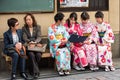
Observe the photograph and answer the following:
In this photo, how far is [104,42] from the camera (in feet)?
27.0

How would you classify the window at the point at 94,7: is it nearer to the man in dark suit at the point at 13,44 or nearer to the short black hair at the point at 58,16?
the short black hair at the point at 58,16

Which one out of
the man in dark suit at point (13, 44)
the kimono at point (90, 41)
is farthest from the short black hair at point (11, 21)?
the kimono at point (90, 41)

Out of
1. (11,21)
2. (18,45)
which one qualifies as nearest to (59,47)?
(18,45)

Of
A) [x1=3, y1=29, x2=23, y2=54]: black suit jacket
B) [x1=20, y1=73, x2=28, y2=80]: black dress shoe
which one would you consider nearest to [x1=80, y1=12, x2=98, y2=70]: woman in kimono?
[x1=20, y1=73, x2=28, y2=80]: black dress shoe

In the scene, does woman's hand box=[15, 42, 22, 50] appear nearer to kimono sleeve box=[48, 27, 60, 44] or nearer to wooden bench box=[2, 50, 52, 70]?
wooden bench box=[2, 50, 52, 70]

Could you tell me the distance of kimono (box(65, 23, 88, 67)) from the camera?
26.0ft

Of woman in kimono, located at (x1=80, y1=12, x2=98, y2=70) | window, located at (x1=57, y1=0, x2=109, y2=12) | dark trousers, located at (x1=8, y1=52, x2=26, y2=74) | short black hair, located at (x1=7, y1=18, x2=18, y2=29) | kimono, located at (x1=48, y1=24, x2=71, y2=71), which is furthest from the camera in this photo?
window, located at (x1=57, y1=0, x2=109, y2=12)

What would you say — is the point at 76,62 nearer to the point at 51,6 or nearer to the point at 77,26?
the point at 77,26

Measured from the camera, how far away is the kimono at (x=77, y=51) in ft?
26.0

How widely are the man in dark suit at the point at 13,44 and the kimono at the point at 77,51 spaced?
1.36 metres

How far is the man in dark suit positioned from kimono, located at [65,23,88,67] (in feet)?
4.46

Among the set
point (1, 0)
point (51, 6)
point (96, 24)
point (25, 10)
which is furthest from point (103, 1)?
point (1, 0)

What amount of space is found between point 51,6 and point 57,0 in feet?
0.83

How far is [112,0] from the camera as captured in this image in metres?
9.24
